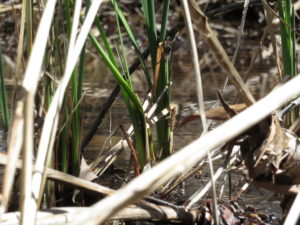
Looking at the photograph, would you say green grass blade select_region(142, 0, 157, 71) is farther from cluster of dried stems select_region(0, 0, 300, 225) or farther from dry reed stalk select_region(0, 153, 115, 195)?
dry reed stalk select_region(0, 153, 115, 195)

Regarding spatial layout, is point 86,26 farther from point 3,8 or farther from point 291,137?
point 3,8

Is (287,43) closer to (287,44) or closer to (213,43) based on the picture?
(287,44)

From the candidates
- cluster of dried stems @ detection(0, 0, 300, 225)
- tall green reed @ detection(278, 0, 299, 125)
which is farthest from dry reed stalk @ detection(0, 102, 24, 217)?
tall green reed @ detection(278, 0, 299, 125)

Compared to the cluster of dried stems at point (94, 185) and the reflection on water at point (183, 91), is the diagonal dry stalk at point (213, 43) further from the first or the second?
the reflection on water at point (183, 91)

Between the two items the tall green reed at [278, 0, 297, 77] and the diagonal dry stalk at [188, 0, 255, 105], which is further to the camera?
the tall green reed at [278, 0, 297, 77]

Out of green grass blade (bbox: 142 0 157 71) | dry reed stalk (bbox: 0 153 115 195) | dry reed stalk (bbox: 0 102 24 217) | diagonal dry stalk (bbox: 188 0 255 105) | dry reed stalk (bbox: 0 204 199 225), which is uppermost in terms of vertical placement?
green grass blade (bbox: 142 0 157 71)

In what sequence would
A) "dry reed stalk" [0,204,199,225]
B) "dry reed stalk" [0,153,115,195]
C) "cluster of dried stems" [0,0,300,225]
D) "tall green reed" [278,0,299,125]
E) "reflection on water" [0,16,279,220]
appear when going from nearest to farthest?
"cluster of dried stems" [0,0,300,225] < "dry reed stalk" [0,204,199,225] < "dry reed stalk" [0,153,115,195] < "tall green reed" [278,0,299,125] < "reflection on water" [0,16,279,220]

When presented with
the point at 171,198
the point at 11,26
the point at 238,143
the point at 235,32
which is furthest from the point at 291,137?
the point at 235,32
